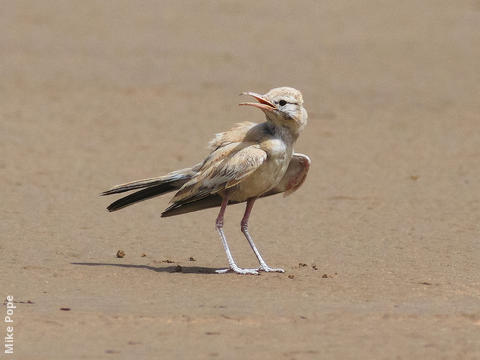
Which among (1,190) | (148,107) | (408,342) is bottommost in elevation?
(408,342)

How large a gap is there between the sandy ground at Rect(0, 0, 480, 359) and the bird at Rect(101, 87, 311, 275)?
1.99 ft

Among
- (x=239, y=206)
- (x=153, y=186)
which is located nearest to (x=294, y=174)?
(x=153, y=186)

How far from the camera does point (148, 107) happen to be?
1620 cm

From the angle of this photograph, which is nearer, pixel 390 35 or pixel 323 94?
pixel 323 94

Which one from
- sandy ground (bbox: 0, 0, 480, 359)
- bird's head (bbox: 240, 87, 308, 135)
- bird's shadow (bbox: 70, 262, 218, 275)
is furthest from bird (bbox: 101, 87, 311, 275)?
sandy ground (bbox: 0, 0, 480, 359)

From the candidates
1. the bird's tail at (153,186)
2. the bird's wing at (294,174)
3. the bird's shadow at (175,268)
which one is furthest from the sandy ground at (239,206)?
the bird's wing at (294,174)

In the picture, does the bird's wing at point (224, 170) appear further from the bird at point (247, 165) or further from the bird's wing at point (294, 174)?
the bird's wing at point (294, 174)

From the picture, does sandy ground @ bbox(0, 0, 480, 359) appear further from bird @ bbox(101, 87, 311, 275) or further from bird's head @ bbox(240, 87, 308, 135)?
bird's head @ bbox(240, 87, 308, 135)

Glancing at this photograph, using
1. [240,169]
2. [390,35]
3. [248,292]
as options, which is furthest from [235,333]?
[390,35]

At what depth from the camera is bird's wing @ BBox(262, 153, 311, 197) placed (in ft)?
25.9

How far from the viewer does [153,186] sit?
789 cm

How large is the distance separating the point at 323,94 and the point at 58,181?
22.3 feet

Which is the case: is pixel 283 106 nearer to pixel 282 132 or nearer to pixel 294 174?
pixel 282 132

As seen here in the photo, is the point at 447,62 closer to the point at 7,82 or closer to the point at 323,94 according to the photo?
the point at 323,94
